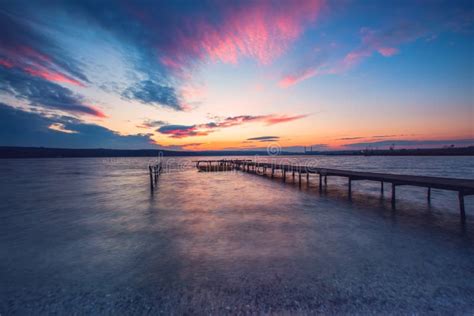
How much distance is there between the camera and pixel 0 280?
4.98 metres

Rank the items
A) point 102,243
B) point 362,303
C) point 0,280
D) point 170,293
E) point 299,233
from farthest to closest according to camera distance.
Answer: point 299,233 < point 102,243 < point 0,280 < point 170,293 < point 362,303

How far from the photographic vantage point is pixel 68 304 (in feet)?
13.7

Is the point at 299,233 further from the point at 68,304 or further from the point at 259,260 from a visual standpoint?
the point at 68,304

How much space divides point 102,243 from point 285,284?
6192 mm

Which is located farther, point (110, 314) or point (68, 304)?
point (68, 304)

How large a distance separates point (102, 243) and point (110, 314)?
414 centimetres

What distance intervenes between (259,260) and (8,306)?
17.1 feet

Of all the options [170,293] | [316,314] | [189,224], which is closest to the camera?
[316,314]

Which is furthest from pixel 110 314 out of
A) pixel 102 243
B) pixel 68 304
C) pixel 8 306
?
pixel 102 243

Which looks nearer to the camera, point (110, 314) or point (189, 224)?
point (110, 314)

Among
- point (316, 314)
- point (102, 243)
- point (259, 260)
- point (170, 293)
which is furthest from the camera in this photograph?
point (102, 243)

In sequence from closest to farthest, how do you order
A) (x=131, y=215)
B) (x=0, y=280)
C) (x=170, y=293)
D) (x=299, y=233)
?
(x=170, y=293)
(x=0, y=280)
(x=299, y=233)
(x=131, y=215)

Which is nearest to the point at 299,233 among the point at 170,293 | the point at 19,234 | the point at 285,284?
the point at 285,284

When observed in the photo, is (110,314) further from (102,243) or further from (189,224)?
(189,224)
